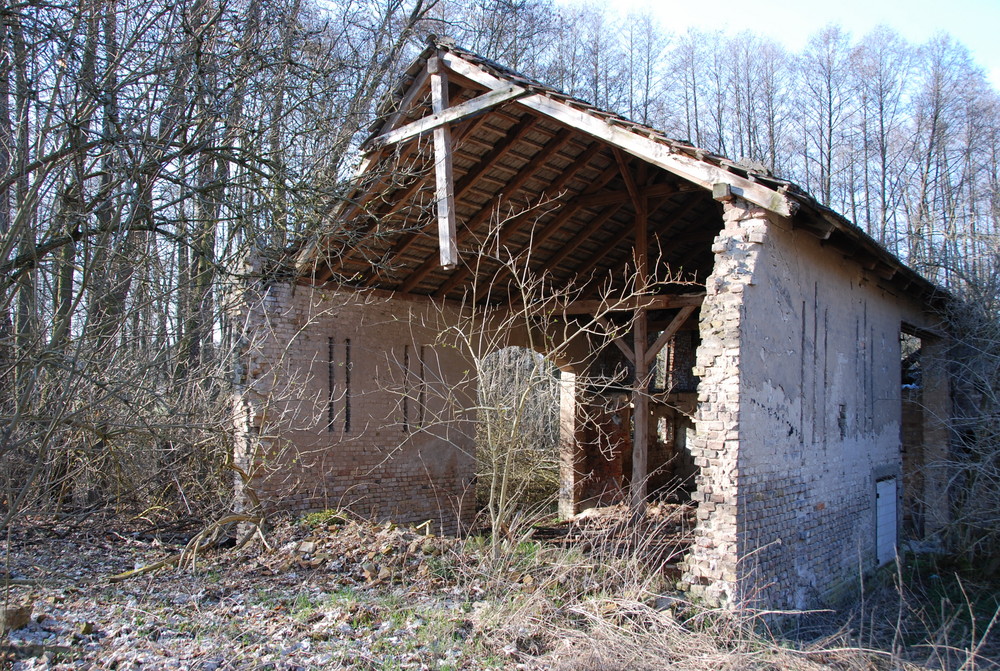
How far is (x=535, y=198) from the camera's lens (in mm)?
10625

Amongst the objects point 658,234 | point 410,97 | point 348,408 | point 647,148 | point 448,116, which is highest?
point 410,97

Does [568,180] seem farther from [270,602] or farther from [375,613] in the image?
[270,602]

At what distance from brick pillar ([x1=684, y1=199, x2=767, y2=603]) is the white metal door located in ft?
14.8

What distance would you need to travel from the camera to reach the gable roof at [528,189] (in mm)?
7855

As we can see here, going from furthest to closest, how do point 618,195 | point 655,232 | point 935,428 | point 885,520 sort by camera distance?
point 935,428
point 655,232
point 885,520
point 618,195

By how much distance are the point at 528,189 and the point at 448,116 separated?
2.31 metres

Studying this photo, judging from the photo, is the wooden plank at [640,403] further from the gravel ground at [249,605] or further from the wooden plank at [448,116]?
the wooden plank at [448,116]

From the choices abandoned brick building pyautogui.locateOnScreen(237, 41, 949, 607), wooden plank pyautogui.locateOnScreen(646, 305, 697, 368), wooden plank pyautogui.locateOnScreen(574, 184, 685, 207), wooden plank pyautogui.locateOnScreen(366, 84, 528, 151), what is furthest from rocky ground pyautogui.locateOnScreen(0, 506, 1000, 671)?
wooden plank pyautogui.locateOnScreen(574, 184, 685, 207)

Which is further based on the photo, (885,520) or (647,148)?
(885,520)

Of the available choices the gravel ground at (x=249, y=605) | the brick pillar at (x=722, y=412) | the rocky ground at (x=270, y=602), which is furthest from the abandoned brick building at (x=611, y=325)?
the gravel ground at (x=249, y=605)

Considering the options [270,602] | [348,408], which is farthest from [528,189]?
[270,602]

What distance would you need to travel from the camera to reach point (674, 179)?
1013 cm

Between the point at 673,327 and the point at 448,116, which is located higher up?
the point at 448,116

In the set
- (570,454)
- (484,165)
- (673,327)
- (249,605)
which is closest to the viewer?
(249,605)
